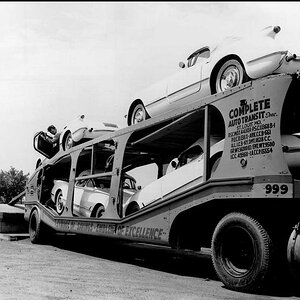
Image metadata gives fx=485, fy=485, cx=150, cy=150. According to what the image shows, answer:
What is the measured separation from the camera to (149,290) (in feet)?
18.0

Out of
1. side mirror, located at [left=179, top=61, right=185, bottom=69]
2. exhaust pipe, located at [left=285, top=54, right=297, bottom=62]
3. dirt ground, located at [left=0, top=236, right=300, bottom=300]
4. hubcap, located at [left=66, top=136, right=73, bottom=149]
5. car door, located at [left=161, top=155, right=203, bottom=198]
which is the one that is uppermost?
side mirror, located at [left=179, top=61, right=185, bottom=69]

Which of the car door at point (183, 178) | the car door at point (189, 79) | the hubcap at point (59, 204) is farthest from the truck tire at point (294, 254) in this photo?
the hubcap at point (59, 204)

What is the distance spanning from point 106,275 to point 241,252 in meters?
2.03

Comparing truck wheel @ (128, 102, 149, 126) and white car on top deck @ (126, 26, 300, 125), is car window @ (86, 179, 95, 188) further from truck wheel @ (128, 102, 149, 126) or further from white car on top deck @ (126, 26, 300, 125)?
white car on top deck @ (126, 26, 300, 125)

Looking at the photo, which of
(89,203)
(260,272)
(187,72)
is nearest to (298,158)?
(260,272)

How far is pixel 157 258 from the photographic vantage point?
31.6 ft

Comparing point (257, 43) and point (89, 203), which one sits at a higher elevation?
point (257, 43)

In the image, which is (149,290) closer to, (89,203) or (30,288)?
(30,288)

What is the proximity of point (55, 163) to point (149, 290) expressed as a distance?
22.2ft

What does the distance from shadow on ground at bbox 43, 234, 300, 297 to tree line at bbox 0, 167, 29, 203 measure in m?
25.8

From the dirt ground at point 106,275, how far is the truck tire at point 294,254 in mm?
411

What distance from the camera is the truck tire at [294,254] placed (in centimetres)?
504

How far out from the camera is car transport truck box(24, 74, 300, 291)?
5301 millimetres

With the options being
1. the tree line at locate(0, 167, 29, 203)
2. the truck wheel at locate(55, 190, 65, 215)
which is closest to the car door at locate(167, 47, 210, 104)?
the truck wheel at locate(55, 190, 65, 215)
